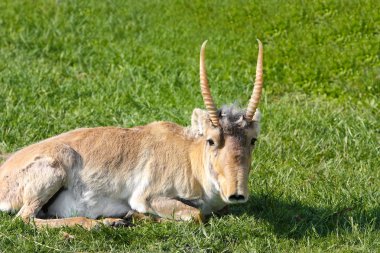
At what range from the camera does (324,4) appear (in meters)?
15.6

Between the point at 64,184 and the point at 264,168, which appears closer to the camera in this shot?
the point at 64,184

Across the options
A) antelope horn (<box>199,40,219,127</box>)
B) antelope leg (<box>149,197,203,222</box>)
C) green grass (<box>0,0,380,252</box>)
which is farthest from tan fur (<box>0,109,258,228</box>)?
green grass (<box>0,0,380,252</box>)

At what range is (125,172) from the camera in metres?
9.65

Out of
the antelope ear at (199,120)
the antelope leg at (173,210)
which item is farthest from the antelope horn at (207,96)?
the antelope leg at (173,210)

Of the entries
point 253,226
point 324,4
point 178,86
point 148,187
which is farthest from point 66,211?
point 324,4

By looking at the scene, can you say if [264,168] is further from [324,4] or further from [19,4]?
[19,4]

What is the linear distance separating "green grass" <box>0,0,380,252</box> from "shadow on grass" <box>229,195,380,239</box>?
20 mm

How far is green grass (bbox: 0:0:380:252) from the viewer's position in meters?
8.94

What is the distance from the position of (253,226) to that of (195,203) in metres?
0.73

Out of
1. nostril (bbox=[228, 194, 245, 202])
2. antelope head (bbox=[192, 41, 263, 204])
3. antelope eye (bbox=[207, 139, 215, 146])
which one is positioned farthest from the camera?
antelope eye (bbox=[207, 139, 215, 146])

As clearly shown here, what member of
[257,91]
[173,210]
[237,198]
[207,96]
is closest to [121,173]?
[173,210]

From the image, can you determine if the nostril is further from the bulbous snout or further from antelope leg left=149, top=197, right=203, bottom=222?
antelope leg left=149, top=197, right=203, bottom=222

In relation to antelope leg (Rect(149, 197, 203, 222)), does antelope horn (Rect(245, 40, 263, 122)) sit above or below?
above

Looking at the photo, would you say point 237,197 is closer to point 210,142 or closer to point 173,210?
point 210,142
